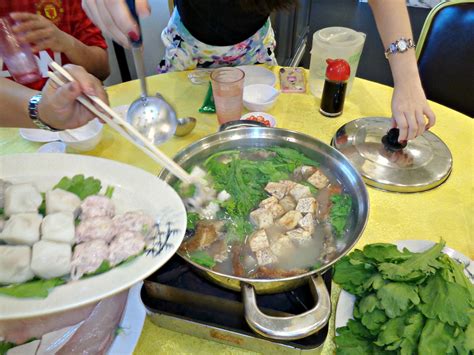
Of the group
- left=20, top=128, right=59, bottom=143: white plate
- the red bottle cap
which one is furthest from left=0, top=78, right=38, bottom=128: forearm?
the red bottle cap

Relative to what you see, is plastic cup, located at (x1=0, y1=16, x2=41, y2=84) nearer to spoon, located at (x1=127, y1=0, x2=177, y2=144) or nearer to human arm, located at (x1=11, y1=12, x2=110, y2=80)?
human arm, located at (x1=11, y1=12, x2=110, y2=80)

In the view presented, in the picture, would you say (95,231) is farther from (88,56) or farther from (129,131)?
(88,56)

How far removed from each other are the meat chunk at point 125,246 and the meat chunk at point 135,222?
0.02 meters

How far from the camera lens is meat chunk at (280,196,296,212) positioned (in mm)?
1277

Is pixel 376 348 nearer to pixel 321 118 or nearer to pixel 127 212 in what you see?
pixel 127 212

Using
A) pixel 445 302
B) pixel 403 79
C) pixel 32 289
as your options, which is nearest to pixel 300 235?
pixel 445 302

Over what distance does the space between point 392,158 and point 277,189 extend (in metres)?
0.59

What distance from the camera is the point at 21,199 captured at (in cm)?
90

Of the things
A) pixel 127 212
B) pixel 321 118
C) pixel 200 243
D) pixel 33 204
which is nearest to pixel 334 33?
pixel 321 118

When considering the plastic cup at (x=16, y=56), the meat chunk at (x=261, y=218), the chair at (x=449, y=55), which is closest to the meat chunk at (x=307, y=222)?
the meat chunk at (x=261, y=218)

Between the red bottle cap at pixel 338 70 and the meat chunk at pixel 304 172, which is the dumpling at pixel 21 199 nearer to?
the meat chunk at pixel 304 172

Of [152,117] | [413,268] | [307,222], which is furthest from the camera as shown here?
[152,117]

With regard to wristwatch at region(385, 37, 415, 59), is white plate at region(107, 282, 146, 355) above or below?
below

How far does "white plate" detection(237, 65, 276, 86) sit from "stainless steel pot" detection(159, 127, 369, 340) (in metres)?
0.71
